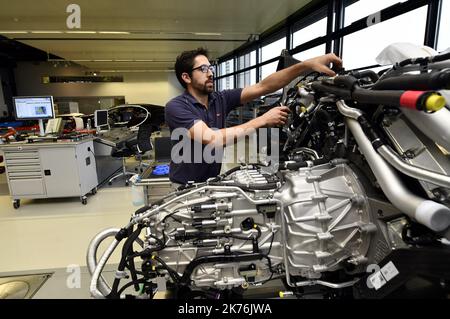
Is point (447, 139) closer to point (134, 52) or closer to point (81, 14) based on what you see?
point (81, 14)

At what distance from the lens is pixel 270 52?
700 centimetres

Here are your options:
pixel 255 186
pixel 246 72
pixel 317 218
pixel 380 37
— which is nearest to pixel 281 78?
pixel 255 186

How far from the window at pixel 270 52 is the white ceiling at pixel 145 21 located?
449mm

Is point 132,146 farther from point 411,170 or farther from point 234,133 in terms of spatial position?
point 411,170

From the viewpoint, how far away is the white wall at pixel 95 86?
13.7 metres

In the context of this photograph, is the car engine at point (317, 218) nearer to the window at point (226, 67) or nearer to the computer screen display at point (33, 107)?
the computer screen display at point (33, 107)

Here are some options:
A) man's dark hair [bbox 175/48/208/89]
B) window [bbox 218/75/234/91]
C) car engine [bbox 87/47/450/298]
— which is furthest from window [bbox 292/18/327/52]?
window [bbox 218/75/234/91]

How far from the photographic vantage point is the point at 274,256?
3.95 ft

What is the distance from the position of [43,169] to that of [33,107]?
0.99 metres

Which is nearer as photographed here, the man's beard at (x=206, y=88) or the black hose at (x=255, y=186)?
the black hose at (x=255, y=186)

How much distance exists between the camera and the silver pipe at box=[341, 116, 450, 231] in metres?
0.76

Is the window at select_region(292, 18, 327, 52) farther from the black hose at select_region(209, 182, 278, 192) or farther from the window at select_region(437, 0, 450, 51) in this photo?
the black hose at select_region(209, 182, 278, 192)

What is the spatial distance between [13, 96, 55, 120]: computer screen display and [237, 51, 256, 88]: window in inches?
209

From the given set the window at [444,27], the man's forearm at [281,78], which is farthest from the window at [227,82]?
the man's forearm at [281,78]
